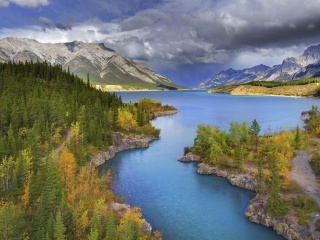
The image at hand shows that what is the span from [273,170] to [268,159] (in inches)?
869

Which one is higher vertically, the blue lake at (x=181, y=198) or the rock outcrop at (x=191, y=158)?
the rock outcrop at (x=191, y=158)

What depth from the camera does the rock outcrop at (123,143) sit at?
122062 millimetres

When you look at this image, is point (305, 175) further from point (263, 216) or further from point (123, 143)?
point (123, 143)

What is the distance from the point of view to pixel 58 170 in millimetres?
81562

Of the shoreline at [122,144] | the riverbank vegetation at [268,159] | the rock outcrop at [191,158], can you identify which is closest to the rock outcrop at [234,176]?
the riverbank vegetation at [268,159]

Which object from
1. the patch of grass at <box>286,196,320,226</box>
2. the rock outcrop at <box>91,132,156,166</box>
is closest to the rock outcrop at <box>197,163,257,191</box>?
the patch of grass at <box>286,196,320,226</box>

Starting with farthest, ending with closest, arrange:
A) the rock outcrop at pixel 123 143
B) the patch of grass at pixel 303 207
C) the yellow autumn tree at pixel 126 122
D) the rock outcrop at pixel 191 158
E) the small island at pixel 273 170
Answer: the yellow autumn tree at pixel 126 122 < the rock outcrop at pixel 123 143 < the rock outcrop at pixel 191 158 < the small island at pixel 273 170 < the patch of grass at pixel 303 207

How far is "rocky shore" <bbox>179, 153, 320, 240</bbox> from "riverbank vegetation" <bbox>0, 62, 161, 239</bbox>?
2488cm

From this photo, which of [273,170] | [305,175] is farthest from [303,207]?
[305,175]

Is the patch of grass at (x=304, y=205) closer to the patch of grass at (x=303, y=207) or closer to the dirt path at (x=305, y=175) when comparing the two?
the patch of grass at (x=303, y=207)

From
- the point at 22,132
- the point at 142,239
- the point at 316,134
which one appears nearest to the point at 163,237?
the point at 142,239

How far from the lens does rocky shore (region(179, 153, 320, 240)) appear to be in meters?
60.4

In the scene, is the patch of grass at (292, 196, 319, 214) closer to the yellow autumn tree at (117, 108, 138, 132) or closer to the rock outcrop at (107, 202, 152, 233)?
the rock outcrop at (107, 202, 152, 233)

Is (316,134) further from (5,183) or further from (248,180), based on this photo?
(5,183)
